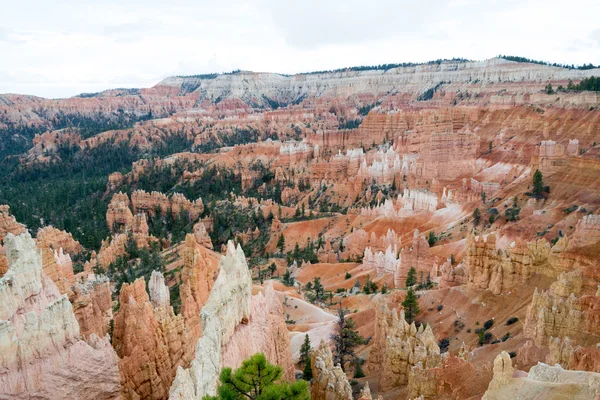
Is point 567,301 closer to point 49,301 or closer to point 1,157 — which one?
point 49,301

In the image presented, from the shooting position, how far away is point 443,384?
650 inches

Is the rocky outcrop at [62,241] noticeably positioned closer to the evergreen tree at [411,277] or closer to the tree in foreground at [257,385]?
the evergreen tree at [411,277]

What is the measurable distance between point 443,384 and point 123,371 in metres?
11.3

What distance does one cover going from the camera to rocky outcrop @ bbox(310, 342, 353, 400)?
1653 centimetres

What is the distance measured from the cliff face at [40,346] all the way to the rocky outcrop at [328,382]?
7.03m

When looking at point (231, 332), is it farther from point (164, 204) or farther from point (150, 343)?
point (164, 204)

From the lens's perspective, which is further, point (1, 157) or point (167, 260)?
point (1, 157)

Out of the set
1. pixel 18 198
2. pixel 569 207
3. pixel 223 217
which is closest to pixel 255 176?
pixel 223 217

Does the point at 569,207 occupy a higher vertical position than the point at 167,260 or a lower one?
higher

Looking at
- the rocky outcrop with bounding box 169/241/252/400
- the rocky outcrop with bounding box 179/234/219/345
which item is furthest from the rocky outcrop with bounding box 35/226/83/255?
the rocky outcrop with bounding box 169/241/252/400

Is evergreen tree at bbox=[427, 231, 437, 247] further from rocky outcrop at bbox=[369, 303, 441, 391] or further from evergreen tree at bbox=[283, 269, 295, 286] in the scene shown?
rocky outcrop at bbox=[369, 303, 441, 391]

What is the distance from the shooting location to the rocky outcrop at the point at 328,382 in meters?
16.5

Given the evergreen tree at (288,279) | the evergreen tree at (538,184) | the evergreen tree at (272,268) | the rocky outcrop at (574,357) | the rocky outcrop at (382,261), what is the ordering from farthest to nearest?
the evergreen tree at (272,268) → the evergreen tree at (538,184) → the evergreen tree at (288,279) → the rocky outcrop at (382,261) → the rocky outcrop at (574,357)

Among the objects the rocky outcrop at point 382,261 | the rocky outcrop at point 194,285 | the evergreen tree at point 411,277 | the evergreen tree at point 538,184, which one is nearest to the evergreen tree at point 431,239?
the rocky outcrop at point 382,261
